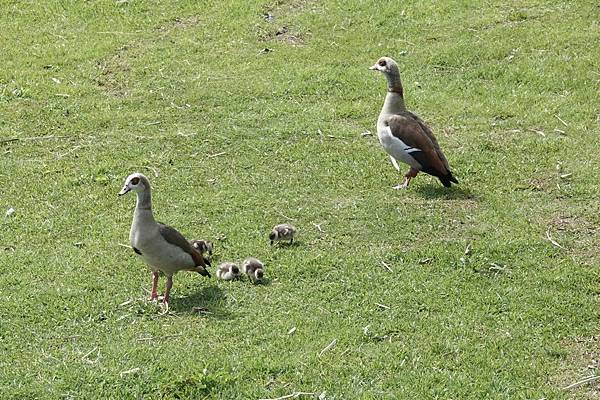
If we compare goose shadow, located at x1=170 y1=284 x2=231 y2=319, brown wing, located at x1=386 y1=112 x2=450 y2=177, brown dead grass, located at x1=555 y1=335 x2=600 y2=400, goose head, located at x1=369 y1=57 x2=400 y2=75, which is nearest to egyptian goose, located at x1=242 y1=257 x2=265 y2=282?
goose shadow, located at x1=170 y1=284 x2=231 y2=319

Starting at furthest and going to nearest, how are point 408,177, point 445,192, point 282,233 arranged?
point 408,177 < point 445,192 < point 282,233

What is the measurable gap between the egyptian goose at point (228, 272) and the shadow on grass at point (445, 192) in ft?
10.4

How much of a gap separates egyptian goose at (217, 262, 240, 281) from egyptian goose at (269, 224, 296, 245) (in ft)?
2.43

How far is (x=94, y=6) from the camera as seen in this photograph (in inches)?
759

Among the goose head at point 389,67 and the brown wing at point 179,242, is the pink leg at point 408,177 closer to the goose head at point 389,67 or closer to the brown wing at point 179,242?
the goose head at point 389,67

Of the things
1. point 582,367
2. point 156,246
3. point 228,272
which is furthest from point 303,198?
point 582,367

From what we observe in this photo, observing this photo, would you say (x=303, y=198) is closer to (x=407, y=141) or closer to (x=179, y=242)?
(x=407, y=141)

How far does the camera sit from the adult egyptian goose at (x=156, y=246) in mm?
9180

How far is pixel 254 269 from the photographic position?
9.66 metres

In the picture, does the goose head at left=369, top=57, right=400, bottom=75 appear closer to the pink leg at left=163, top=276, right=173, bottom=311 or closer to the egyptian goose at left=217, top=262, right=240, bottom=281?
the egyptian goose at left=217, top=262, right=240, bottom=281

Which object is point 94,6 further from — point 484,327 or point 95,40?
point 484,327

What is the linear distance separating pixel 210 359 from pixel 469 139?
659 centimetres

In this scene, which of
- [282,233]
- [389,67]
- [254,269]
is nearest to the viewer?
[254,269]

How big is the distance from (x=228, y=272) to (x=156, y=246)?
88 centimetres
